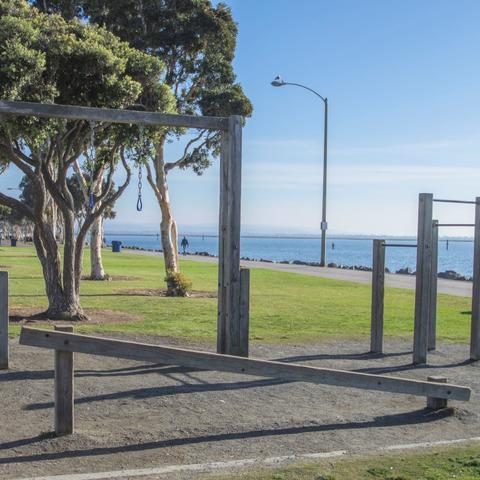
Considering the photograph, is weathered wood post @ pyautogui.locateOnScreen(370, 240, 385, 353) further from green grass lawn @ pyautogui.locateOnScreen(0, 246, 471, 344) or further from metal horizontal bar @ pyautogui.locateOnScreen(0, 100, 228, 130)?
metal horizontal bar @ pyautogui.locateOnScreen(0, 100, 228, 130)

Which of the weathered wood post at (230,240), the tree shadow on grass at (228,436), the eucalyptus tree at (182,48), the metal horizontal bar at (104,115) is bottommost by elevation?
the tree shadow on grass at (228,436)

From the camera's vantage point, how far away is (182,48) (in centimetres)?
1995

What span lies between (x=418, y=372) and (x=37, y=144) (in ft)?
21.7

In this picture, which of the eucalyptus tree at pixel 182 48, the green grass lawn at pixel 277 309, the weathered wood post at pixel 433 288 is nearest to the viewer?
the weathered wood post at pixel 433 288

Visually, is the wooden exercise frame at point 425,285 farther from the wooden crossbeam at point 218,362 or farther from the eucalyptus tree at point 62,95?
the eucalyptus tree at point 62,95

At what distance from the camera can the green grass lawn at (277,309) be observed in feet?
39.3

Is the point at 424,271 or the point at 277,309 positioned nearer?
the point at 424,271

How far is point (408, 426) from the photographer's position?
6.35 m

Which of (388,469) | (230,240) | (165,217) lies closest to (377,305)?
(230,240)

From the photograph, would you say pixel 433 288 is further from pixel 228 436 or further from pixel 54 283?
pixel 54 283

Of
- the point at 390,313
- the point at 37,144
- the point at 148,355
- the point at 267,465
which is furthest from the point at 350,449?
the point at 390,313

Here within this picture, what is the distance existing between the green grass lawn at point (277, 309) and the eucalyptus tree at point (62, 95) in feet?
5.53

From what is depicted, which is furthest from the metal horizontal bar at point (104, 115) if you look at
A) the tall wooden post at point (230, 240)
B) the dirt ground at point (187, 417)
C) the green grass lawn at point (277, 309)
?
the green grass lawn at point (277, 309)

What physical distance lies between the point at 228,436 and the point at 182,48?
1591 cm
